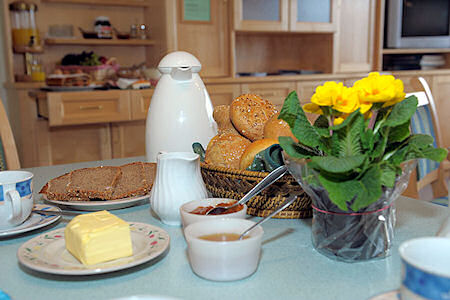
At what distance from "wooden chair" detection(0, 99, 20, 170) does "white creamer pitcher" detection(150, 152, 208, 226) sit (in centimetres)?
75

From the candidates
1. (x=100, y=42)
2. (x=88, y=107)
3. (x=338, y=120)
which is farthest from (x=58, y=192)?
(x=100, y=42)

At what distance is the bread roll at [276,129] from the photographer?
828 mm

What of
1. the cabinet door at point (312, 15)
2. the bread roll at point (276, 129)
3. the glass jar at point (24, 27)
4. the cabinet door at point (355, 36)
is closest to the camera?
the bread roll at point (276, 129)

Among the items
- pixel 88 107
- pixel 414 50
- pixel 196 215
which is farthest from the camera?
pixel 414 50

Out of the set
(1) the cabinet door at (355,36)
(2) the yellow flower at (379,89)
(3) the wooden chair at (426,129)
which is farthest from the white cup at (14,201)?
(1) the cabinet door at (355,36)

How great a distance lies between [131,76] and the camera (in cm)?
277

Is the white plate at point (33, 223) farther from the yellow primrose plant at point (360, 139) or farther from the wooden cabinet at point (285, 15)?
the wooden cabinet at point (285, 15)

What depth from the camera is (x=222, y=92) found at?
3.05 meters

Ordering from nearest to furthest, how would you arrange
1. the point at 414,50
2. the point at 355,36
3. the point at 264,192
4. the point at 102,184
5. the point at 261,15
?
the point at 264,192
the point at 102,184
the point at 261,15
the point at 355,36
the point at 414,50

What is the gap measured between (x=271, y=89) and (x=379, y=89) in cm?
266

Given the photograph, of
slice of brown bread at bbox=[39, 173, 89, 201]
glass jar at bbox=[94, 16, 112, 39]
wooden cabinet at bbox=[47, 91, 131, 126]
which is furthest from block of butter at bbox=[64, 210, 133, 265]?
glass jar at bbox=[94, 16, 112, 39]

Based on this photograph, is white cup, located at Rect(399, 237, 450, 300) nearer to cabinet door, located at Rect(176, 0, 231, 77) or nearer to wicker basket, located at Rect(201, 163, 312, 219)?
wicker basket, located at Rect(201, 163, 312, 219)

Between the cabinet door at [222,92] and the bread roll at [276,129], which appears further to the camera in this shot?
the cabinet door at [222,92]

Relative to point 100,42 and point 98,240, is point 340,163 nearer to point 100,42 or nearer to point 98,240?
point 98,240
